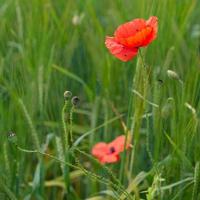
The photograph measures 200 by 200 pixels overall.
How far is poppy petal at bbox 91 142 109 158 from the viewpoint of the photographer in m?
1.64

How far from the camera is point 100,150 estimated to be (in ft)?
5.41

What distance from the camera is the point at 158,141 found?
1.47 metres

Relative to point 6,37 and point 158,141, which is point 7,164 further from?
point 6,37

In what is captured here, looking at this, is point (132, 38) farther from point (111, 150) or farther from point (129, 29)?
point (111, 150)

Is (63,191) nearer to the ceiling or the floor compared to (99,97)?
nearer to the floor

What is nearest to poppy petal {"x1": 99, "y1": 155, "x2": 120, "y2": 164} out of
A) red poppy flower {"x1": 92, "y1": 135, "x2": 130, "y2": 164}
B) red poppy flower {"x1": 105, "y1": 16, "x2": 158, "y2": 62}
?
red poppy flower {"x1": 92, "y1": 135, "x2": 130, "y2": 164}

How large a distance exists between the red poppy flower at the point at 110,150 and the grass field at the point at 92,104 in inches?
1.2

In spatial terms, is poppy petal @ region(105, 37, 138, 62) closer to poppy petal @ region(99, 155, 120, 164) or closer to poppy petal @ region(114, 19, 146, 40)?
poppy petal @ region(114, 19, 146, 40)

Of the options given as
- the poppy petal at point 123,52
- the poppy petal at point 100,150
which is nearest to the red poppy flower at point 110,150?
the poppy petal at point 100,150

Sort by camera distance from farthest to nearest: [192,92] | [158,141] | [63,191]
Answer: [63,191] → [192,92] → [158,141]

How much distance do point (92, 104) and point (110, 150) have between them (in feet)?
0.90

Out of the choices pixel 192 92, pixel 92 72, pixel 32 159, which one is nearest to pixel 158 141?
pixel 192 92

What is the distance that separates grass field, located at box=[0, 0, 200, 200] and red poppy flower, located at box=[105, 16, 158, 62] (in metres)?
0.07

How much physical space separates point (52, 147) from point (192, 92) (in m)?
0.47
